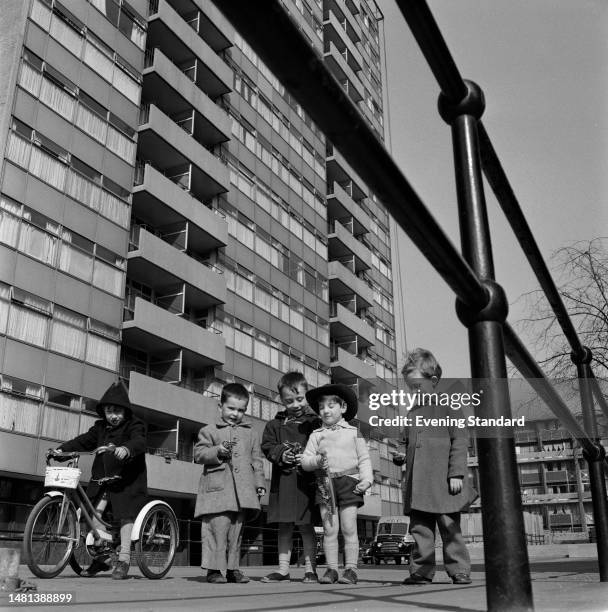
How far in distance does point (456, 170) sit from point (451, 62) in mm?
191

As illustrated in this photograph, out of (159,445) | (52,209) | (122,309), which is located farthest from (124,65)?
(159,445)

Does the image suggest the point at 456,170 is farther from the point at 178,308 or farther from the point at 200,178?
the point at 200,178

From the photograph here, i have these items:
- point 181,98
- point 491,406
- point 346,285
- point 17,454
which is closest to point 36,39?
point 181,98

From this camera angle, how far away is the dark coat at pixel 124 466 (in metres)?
5.33

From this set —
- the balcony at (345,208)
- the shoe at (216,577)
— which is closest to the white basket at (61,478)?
the shoe at (216,577)

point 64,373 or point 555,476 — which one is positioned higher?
point 555,476

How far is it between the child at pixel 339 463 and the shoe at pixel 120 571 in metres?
1.39

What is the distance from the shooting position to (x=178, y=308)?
90.5 ft

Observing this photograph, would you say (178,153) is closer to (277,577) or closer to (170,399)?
(170,399)

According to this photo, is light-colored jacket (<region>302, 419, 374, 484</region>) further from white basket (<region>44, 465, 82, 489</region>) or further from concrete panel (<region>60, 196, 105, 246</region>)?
concrete panel (<region>60, 196, 105, 246</region>)

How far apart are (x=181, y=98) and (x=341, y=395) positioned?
26.4 metres

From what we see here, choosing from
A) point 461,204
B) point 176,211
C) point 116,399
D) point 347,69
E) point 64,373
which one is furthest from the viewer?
point 347,69

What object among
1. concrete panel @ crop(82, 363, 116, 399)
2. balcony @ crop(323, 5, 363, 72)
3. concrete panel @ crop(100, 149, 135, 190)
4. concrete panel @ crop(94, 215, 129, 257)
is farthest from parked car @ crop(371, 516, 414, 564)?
balcony @ crop(323, 5, 363, 72)

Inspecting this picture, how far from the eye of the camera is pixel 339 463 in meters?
4.98
